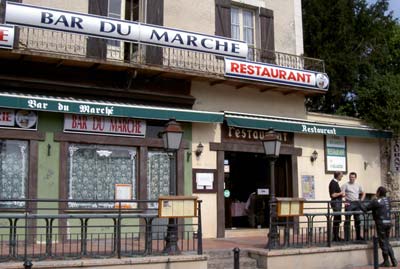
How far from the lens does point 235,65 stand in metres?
15.3

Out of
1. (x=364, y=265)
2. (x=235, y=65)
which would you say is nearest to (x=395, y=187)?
(x=364, y=265)

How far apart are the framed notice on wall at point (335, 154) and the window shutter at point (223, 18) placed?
4836 mm

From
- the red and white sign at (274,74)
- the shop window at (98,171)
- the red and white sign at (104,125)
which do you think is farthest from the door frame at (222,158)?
the shop window at (98,171)

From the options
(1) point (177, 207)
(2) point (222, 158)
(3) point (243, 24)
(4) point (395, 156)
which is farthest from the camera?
(4) point (395, 156)

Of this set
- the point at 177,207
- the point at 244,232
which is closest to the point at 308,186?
the point at 244,232

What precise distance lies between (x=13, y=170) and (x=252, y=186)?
7713 mm

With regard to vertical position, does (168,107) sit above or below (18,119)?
above

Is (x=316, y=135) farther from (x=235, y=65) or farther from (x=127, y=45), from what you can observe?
(x=127, y=45)

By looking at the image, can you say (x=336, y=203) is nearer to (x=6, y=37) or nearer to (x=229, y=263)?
(x=229, y=263)

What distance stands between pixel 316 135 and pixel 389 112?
2.61m

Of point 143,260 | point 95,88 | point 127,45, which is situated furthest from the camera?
point 127,45

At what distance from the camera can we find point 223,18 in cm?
1655

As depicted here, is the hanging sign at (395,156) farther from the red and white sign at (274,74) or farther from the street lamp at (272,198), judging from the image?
the street lamp at (272,198)

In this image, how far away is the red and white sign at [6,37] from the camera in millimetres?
11992
